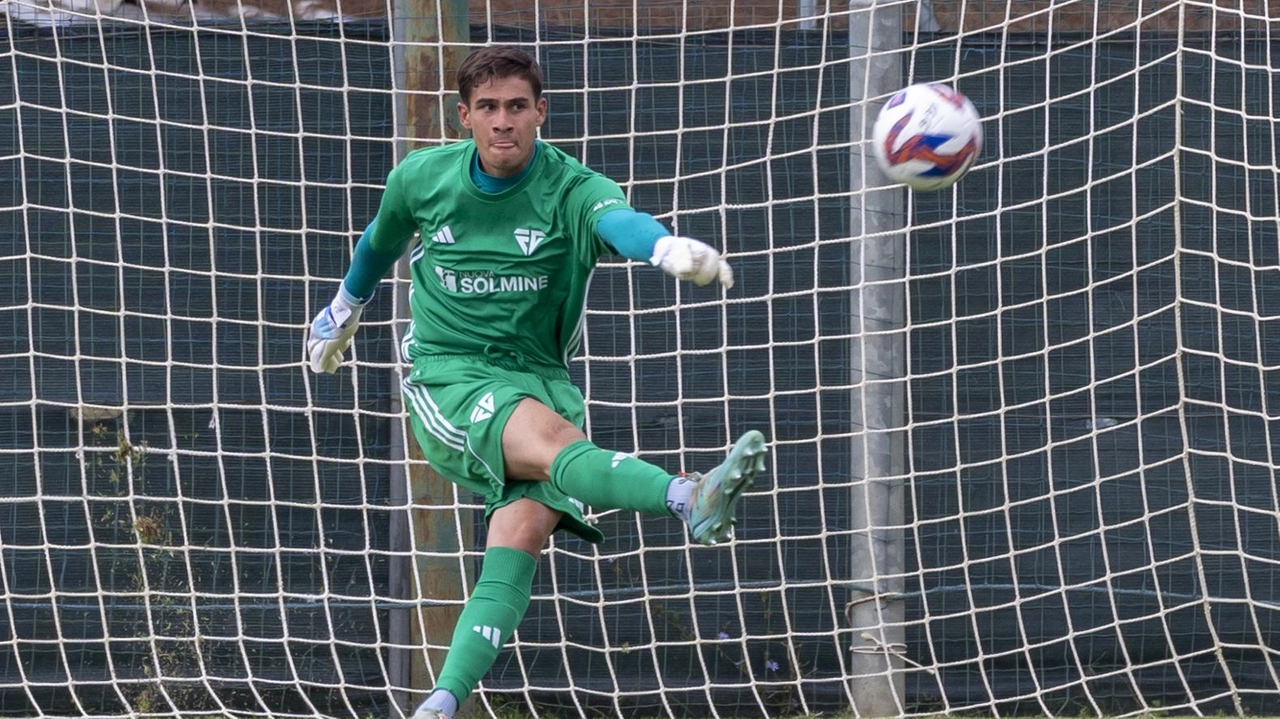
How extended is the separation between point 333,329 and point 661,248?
1445 millimetres

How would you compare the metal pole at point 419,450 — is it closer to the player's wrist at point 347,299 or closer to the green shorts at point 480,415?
the player's wrist at point 347,299

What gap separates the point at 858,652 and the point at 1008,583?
0.69 metres

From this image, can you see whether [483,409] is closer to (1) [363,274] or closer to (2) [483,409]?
(2) [483,409]

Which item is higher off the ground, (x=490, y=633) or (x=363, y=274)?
(x=363, y=274)

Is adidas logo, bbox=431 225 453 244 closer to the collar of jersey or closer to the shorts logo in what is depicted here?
the collar of jersey

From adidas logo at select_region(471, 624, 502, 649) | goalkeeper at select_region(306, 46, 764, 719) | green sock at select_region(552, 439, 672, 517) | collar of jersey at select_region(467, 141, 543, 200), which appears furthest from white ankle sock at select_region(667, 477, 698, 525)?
collar of jersey at select_region(467, 141, 543, 200)

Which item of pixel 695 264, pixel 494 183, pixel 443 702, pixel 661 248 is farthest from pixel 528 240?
pixel 443 702

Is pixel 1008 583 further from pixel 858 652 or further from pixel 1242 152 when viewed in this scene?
pixel 1242 152

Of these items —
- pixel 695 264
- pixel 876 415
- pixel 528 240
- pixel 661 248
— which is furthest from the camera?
pixel 876 415

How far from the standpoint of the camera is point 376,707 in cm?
587

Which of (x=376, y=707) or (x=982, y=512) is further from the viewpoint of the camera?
(x=376, y=707)

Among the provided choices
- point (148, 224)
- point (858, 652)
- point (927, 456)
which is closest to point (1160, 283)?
point (927, 456)

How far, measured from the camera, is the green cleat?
11.0 feet

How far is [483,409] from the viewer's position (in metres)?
3.92
